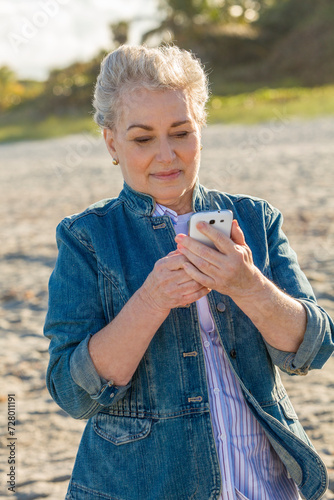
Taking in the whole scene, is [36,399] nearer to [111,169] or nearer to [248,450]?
[248,450]

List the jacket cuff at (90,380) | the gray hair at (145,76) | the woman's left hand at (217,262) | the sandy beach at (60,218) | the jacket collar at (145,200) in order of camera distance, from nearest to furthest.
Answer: the woman's left hand at (217,262)
the jacket cuff at (90,380)
the gray hair at (145,76)
the jacket collar at (145,200)
the sandy beach at (60,218)

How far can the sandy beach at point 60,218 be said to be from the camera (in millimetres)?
3498

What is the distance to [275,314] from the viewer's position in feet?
5.91

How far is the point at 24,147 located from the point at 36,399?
777 inches

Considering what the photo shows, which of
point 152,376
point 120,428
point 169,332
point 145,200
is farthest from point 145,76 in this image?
point 120,428

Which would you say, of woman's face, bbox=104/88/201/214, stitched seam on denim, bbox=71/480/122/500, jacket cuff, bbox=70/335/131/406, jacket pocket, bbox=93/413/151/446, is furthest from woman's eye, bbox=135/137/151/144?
stitched seam on denim, bbox=71/480/122/500

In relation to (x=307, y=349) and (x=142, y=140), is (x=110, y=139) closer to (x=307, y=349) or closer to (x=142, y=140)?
(x=142, y=140)

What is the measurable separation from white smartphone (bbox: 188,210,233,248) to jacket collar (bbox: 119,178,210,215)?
1.17 ft

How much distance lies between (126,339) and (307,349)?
53cm

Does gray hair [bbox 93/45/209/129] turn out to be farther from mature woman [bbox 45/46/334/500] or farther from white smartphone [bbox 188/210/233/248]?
white smartphone [bbox 188/210/233/248]

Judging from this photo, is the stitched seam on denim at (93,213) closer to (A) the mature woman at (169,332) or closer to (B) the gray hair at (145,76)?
(A) the mature woman at (169,332)

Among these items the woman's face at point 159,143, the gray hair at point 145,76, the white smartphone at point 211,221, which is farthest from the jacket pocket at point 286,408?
the gray hair at point 145,76

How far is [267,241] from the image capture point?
209 centimetres

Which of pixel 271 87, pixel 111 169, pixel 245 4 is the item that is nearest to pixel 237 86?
pixel 271 87
